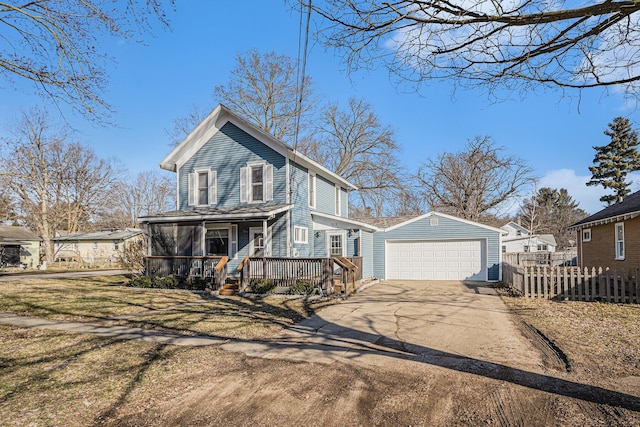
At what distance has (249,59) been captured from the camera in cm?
3209

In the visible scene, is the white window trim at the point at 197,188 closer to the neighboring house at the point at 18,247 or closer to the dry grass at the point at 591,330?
the dry grass at the point at 591,330

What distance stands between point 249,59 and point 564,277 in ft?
93.7

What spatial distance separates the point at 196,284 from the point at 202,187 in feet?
17.1

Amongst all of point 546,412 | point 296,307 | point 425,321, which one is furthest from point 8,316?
point 546,412

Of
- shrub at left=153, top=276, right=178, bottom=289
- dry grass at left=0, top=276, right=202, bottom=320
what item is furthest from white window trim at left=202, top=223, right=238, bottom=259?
dry grass at left=0, top=276, right=202, bottom=320

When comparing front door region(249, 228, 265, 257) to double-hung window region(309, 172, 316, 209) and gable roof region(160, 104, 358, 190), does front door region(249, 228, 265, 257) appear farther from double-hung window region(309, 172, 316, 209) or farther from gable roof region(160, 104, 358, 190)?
gable roof region(160, 104, 358, 190)

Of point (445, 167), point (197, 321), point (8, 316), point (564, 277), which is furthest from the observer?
point (445, 167)

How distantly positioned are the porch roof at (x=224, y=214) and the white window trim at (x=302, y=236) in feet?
4.64

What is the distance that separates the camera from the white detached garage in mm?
18594

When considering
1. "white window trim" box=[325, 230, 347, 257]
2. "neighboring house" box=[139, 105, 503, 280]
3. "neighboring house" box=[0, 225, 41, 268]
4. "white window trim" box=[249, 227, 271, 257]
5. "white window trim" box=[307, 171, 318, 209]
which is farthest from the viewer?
"neighboring house" box=[0, 225, 41, 268]

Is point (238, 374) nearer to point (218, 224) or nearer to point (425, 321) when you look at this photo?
point (425, 321)

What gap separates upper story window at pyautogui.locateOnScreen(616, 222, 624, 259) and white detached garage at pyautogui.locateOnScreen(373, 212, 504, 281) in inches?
188

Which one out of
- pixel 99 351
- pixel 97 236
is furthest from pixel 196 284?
pixel 97 236

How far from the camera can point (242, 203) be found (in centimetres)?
1733
